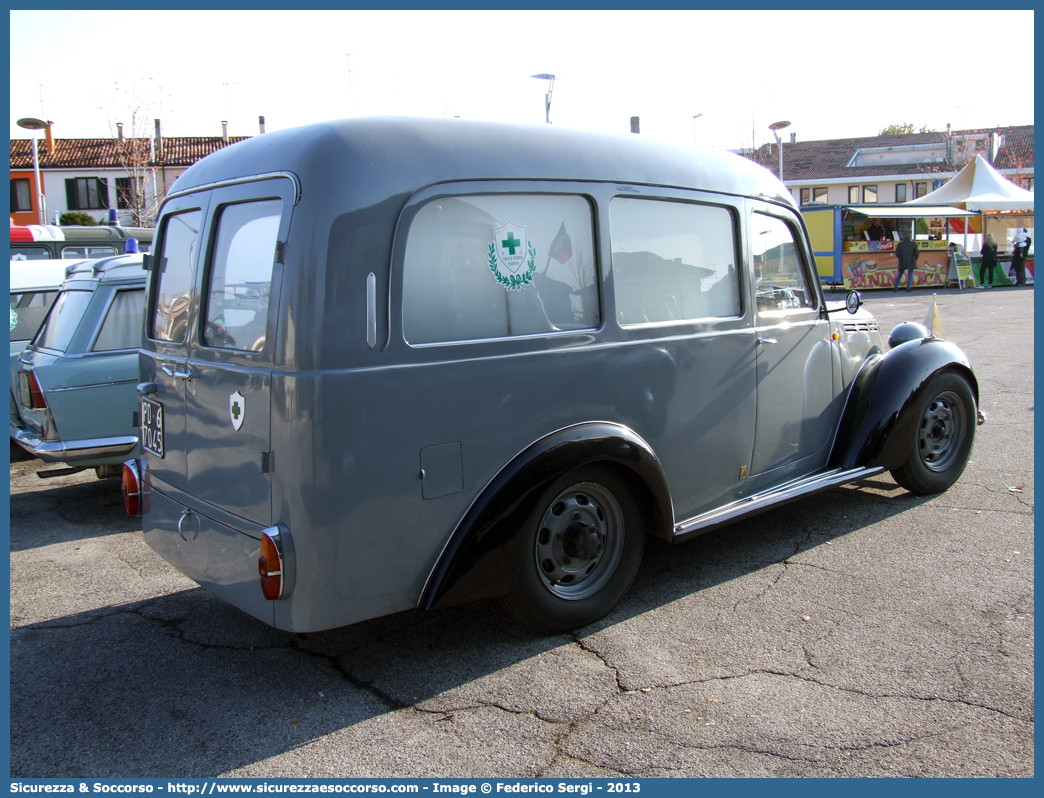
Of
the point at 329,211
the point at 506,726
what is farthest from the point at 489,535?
the point at 329,211

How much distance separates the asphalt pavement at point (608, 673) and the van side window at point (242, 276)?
1452mm

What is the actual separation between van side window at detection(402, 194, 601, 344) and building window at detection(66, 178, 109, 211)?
49.3 metres

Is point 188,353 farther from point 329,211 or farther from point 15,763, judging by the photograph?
point 15,763

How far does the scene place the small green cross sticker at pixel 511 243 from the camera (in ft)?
11.7

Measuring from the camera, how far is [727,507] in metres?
4.46

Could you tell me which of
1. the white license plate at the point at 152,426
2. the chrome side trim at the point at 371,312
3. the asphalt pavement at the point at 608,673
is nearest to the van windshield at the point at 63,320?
the asphalt pavement at the point at 608,673

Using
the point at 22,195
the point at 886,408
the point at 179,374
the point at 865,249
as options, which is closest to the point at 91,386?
the point at 179,374

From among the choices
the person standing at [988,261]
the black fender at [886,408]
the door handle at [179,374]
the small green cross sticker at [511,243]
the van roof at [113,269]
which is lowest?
the black fender at [886,408]

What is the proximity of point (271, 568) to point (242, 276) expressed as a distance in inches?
47.9

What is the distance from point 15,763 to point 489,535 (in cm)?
188

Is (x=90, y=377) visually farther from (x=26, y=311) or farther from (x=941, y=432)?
(x=941, y=432)

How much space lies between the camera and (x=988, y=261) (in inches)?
978

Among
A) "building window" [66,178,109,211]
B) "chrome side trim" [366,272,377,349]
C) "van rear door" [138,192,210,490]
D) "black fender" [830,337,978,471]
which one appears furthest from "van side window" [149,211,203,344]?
"building window" [66,178,109,211]

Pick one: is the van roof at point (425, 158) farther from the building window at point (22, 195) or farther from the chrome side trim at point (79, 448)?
the building window at point (22, 195)
